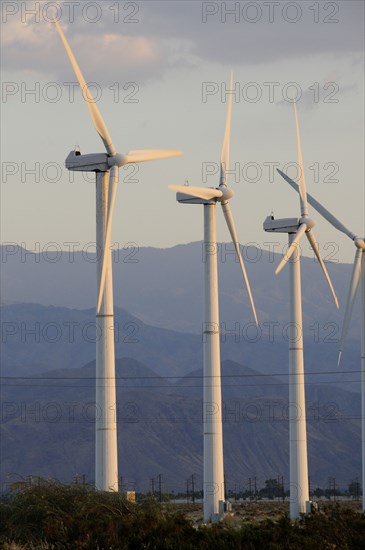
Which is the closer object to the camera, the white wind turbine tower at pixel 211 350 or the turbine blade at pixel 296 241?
the white wind turbine tower at pixel 211 350

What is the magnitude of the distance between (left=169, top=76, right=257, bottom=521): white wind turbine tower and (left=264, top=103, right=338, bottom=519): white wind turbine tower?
5.39 metres

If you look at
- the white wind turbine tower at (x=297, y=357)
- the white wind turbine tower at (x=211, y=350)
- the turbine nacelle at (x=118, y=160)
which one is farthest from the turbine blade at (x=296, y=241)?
the turbine nacelle at (x=118, y=160)

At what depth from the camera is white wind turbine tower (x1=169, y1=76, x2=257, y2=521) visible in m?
69.6

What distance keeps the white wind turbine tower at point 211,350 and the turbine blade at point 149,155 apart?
6.28 meters

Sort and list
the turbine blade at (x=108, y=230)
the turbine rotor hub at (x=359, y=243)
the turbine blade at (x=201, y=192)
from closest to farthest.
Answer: the turbine blade at (x=108, y=230) < the turbine blade at (x=201, y=192) < the turbine rotor hub at (x=359, y=243)

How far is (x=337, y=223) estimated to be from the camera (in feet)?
260

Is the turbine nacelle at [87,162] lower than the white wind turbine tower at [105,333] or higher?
higher

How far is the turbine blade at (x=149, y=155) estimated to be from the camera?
57.9 metres

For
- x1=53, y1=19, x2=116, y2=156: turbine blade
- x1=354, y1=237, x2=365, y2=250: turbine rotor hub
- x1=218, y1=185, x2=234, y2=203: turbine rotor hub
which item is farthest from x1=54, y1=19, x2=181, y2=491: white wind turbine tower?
x1=354, y1=237, x2=365, y2=250: turbine rotor hub

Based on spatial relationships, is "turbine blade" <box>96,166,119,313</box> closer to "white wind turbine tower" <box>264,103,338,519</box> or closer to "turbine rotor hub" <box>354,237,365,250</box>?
Result: "white wind turbine tower" <box>264,103,338,519</box>

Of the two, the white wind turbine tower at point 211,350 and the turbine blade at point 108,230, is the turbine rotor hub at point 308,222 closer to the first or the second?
the white wind turbine tower at point 211,350

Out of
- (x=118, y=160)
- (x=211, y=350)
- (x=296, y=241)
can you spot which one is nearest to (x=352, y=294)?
(x=296, y=241)

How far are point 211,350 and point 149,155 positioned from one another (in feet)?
43.4

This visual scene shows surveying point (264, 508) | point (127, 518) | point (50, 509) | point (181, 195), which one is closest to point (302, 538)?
point (127, 518)
